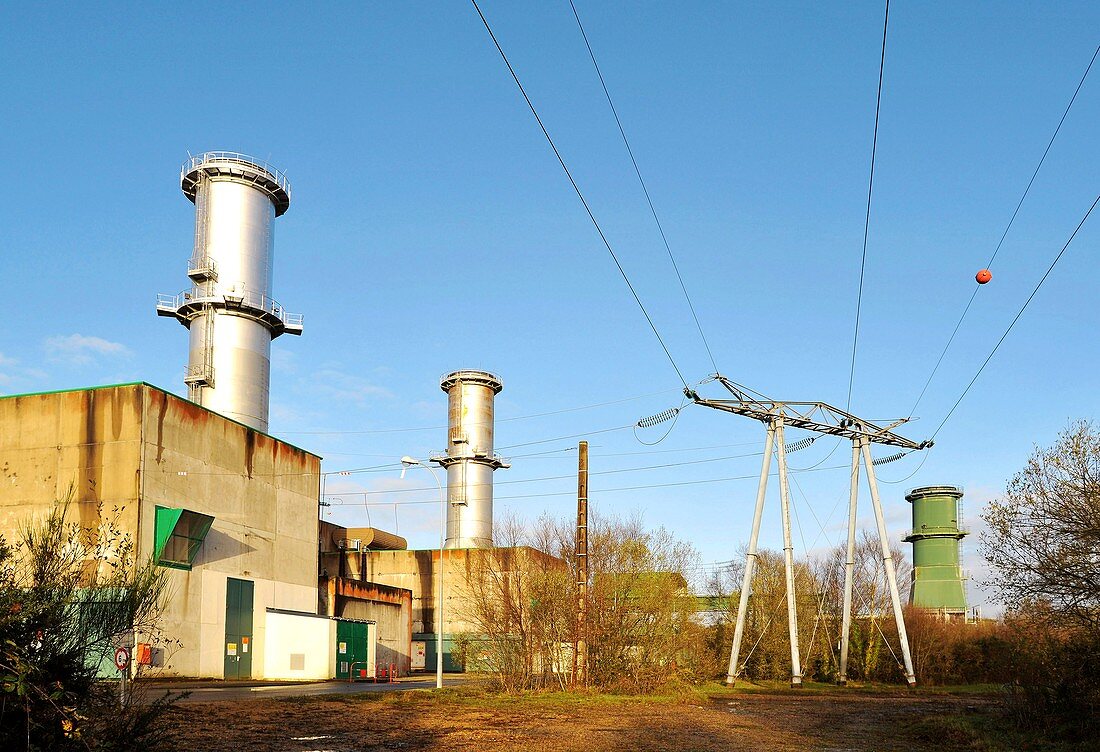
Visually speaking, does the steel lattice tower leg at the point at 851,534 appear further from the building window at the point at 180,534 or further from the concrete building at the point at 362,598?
the building window at the point at 180,534

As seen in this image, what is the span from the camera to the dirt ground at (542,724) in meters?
17.2

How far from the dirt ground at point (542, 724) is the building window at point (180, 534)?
1364cm

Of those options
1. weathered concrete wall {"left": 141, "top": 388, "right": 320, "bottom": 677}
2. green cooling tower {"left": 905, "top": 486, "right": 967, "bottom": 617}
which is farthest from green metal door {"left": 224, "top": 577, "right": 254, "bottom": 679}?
green cooling tower {"left": 905, "top": 486, "right": 967, "bottom": 617}

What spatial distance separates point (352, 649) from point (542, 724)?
30382 millimetres

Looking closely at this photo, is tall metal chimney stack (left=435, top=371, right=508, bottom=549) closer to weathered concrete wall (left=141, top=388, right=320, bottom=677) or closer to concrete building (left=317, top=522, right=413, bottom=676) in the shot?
concrete building (left=317, top=522, right=413, bottom=676)

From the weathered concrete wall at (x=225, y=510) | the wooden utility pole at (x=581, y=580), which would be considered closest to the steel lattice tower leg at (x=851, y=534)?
the wooden utility pole at (x=581, y=580)

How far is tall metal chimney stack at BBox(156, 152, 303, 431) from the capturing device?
5284cm

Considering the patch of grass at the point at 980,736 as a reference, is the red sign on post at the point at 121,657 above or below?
above

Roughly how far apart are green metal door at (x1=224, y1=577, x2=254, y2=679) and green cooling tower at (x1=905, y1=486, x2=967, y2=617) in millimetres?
54865

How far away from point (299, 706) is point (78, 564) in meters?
17.5

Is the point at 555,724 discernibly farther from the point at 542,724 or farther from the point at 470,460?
the point at 470,460

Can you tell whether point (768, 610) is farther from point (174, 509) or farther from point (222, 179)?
point (222, 179)

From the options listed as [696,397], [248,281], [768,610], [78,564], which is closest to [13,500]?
[248,281]

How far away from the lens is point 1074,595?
17703 millimetres
